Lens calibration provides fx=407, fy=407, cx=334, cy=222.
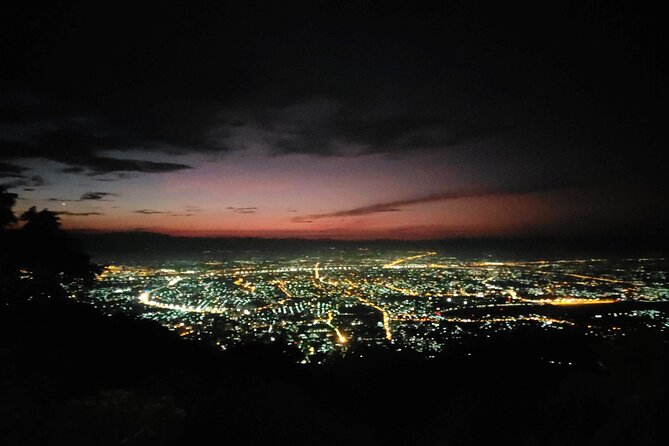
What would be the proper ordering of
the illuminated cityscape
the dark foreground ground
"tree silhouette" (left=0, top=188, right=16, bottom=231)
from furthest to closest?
1. the illuminated cityscape
2. "tree silhouette" (left=0, top=188, right=16, bottom=231)
3. the dark foreground ground

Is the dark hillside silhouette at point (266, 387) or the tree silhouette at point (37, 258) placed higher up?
the tree silhouette at point (37, 258)

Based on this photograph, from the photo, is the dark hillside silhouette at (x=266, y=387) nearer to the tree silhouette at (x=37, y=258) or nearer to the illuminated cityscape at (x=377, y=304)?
the tree silhouette at (x=37, y=258)

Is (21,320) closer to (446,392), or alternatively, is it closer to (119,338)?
(119,338)

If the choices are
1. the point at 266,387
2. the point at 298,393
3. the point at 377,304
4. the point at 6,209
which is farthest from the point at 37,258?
the point at 377,304

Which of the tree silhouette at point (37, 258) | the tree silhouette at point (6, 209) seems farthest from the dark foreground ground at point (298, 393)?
the tree silhouette at point (6, 209)

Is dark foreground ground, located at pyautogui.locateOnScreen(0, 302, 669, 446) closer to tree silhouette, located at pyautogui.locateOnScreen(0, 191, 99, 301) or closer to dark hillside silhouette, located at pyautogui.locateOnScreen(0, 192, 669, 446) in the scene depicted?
dark hillside silhouette, located at pyautogui.locateOnScreen(0, 192, 669, 446)

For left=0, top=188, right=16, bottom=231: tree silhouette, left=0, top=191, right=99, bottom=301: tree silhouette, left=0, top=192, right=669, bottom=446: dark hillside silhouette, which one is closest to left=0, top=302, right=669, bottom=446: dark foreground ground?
left=0, top=192, right=669, bottom=446: dark hillside silhouette

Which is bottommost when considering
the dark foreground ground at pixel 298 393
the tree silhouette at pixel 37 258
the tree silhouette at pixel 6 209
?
the dark foreground ground at pixel 298 393
